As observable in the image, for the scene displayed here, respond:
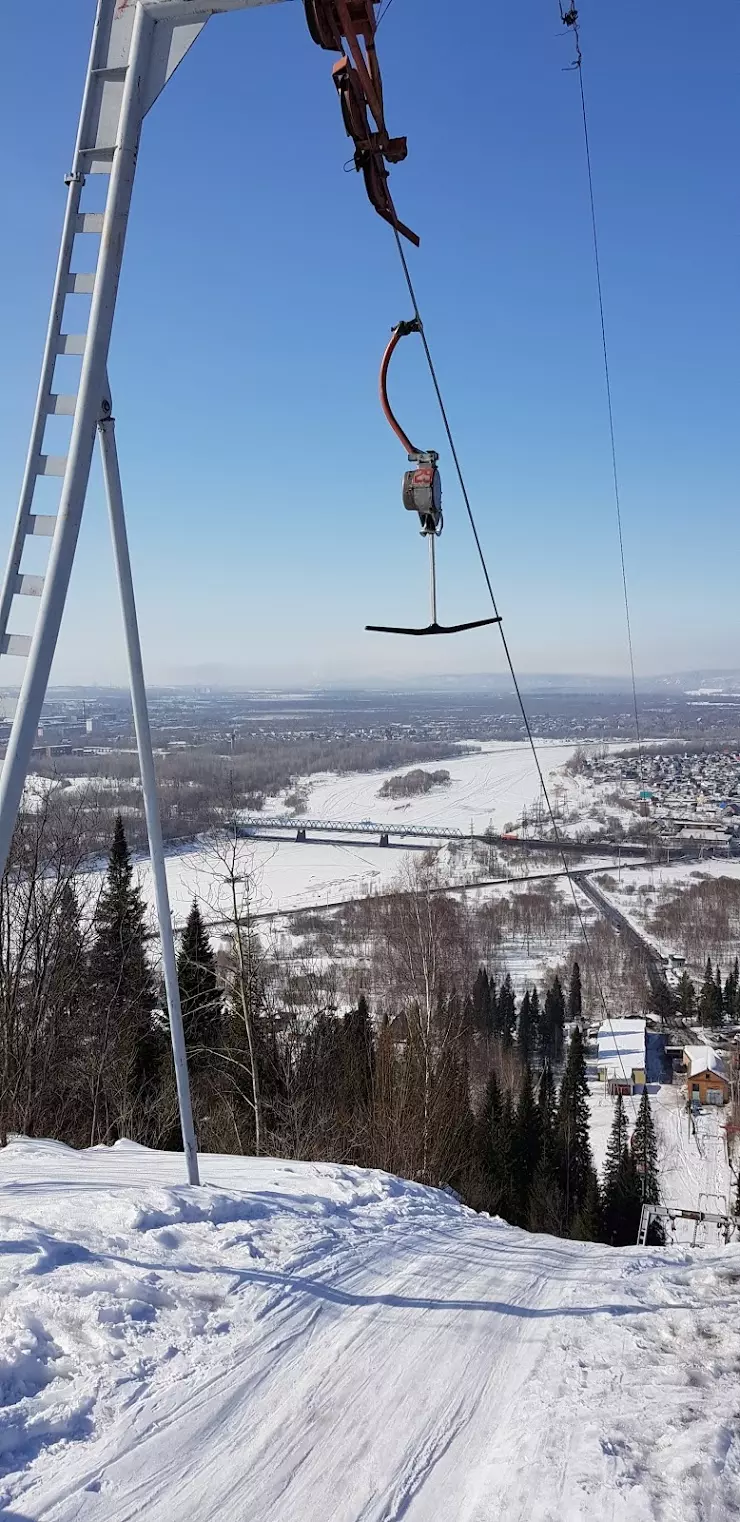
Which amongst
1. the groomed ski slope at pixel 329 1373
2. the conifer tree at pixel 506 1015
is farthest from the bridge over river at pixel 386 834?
the groomed ski slope at pixel 329 1373

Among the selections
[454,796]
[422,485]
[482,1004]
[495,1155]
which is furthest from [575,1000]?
[454,796]

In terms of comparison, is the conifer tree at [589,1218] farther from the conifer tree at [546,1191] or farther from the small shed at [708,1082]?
the small shed at [708,1082]

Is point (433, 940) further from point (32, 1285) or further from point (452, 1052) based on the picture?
point (32, 1285)

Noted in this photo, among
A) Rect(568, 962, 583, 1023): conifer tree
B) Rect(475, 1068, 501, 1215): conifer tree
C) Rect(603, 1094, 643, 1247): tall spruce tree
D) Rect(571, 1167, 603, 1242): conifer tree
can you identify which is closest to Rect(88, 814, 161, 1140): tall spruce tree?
Rect(475, 1068, 501, 1215): conifer tree

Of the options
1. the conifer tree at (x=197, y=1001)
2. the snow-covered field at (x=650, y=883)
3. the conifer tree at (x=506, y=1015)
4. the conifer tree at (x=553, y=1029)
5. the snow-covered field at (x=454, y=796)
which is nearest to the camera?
→ the conifer tree at (x=197, y=1001)

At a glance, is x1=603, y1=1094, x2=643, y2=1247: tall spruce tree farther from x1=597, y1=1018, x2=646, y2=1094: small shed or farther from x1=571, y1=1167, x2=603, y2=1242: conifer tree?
x1=597, y1=1018, x2=646, y2=1094: small shed
